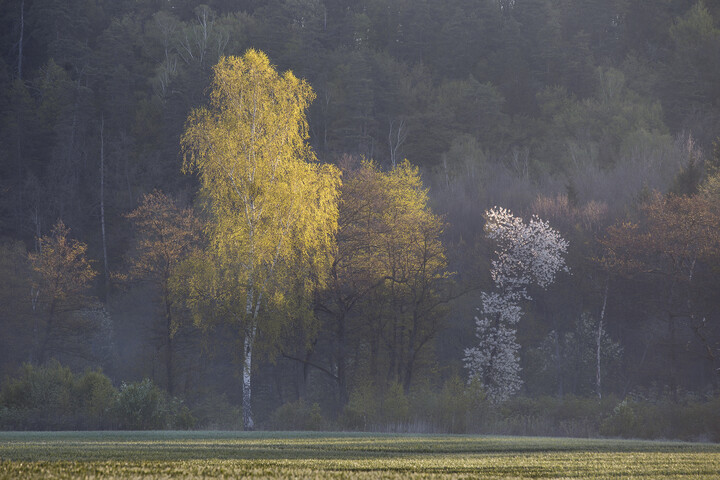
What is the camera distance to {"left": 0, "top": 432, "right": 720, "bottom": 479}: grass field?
452 inches

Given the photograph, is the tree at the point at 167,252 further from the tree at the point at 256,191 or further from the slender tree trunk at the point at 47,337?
the tree at the point at 256,191

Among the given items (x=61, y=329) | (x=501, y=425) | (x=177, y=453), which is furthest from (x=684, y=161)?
(x=177, y=453)

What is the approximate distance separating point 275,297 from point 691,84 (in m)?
56.0

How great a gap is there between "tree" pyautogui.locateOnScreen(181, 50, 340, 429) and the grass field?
12.9m

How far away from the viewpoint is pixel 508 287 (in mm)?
49938

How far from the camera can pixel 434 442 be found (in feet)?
68.1

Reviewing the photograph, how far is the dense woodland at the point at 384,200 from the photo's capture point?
139 feet

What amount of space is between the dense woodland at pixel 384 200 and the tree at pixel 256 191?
43 cm

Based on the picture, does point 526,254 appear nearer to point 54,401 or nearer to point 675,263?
point 675,263

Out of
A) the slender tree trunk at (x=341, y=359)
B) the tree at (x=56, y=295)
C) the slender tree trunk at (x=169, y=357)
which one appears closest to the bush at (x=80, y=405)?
the slender tree trunk at (x=341, y=359)

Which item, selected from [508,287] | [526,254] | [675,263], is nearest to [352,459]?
[675,263]

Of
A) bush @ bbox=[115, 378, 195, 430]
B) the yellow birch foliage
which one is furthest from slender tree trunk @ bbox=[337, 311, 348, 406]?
bush @ bbox=[115, 378, 195, 430]

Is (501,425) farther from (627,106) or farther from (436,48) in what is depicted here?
(436,48)

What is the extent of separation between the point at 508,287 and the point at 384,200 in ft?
34.4
